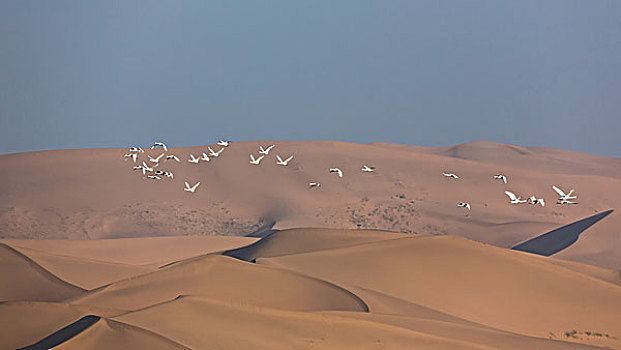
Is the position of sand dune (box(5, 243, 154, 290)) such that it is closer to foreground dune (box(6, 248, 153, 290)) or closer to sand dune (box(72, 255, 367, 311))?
foreground dune (box(6, 248, 153, 290))

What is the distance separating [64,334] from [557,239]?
3407cm

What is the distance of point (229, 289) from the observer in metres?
20.5

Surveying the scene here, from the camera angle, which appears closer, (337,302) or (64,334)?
(64,334)

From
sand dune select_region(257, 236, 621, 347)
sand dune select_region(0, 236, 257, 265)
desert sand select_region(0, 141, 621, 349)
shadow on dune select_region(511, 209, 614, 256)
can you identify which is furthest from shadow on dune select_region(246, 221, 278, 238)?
sand dune select_region(257, 236, 621, 347)

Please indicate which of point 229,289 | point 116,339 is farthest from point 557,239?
point 116,339

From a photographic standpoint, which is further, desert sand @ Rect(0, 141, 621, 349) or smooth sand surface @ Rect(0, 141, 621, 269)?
smooth sand surface @ Rect(0, 141, 621, 269)

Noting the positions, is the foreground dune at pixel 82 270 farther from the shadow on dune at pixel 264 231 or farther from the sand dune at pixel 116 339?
the shadow on dune at pixel 264 231

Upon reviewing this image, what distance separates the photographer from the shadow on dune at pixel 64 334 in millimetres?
14105

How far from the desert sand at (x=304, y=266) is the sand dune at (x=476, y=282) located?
0.07 meters

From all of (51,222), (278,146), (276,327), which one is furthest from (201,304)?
(278,146)

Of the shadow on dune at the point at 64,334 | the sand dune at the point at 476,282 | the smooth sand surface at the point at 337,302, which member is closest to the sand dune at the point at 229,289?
the smooth sand surface at the point at 337,302

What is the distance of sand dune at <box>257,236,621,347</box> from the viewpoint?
22.7 metres

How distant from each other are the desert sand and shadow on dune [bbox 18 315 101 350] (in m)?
0.06

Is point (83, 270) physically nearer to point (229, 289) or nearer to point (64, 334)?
point (229, 289)
